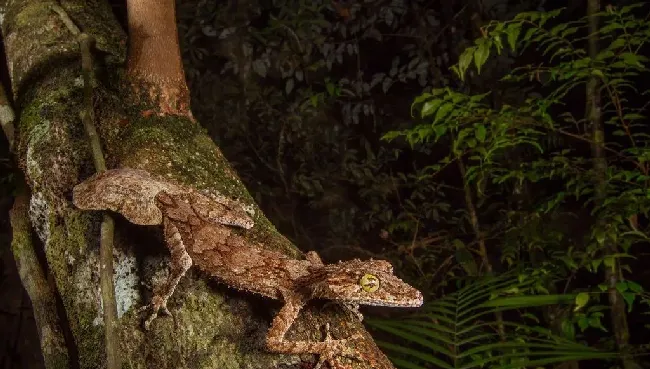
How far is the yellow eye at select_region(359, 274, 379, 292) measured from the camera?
2.08 metres

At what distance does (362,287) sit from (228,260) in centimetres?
52

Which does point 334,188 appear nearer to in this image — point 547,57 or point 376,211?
point 376,211

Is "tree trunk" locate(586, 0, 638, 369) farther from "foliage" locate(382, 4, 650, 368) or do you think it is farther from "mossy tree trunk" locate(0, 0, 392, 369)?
"mossy tree trunk" locate(0, 0, 392, 369)

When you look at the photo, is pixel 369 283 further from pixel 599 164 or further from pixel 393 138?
pixel 393 138

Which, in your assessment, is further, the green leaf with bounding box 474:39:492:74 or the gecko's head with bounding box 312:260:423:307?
the green leaf with bounding box 474:39:492:74

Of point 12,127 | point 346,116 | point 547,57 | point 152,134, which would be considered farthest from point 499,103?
point 12,127

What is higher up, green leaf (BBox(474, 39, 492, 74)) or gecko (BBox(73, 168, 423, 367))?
green leaf (BBox(474, 39, 492, 74))

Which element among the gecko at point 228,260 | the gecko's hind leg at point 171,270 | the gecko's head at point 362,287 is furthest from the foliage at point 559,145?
the gecko's hind leg at point 171,270

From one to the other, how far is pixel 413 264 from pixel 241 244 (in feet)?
11.9

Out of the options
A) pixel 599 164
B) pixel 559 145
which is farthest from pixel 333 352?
pixel 559 145

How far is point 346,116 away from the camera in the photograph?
5562 mm

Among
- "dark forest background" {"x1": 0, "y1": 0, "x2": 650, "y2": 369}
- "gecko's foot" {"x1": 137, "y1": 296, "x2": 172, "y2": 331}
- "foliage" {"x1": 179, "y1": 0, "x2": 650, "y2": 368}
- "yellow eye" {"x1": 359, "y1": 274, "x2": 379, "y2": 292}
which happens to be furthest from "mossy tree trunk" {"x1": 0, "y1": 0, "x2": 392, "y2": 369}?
"foliage" {"x1": 179, "y1": 0, "x2": 650, "y2": 368}

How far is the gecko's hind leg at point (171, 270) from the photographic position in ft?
6.16

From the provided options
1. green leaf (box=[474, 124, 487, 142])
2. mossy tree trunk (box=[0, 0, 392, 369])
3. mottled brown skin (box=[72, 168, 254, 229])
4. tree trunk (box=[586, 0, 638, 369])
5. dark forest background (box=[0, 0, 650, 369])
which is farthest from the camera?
dark forest background (box=[0, 0, 650, 369])
